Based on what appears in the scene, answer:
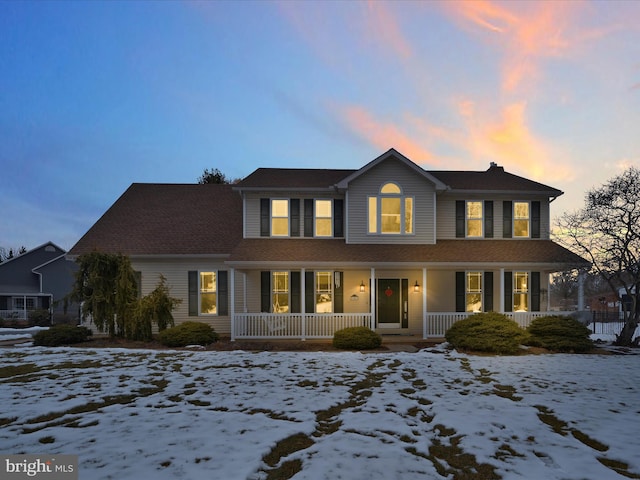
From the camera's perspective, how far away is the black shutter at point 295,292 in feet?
47.6

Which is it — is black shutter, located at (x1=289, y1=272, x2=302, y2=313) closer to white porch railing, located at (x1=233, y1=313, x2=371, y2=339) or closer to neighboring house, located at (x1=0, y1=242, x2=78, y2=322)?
white porch railing, located at (x1=233, y1=313, x2=371, y2=339)

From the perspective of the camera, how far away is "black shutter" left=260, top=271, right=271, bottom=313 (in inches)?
571

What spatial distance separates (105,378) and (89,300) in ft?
20.0

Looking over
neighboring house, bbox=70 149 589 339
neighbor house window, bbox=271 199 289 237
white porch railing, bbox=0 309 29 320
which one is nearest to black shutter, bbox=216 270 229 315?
neighboring house, bbox=70 149 589 339

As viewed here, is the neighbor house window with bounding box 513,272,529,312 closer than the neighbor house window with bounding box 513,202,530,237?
Yes

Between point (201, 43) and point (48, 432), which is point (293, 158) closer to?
point (201, 43)

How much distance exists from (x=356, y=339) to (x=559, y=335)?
23.3 ft

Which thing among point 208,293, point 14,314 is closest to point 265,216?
point 208,293

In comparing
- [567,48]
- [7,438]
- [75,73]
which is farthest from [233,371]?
[75,73]

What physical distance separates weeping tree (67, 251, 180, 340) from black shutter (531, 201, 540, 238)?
1602 cm

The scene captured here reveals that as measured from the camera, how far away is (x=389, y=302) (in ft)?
49.3

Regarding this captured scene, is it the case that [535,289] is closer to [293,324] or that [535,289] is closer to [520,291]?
[520,291]

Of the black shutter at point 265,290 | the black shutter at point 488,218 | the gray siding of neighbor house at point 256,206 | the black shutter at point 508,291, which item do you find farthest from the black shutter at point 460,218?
the black shutter at point 265,290

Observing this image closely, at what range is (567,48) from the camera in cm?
1457
